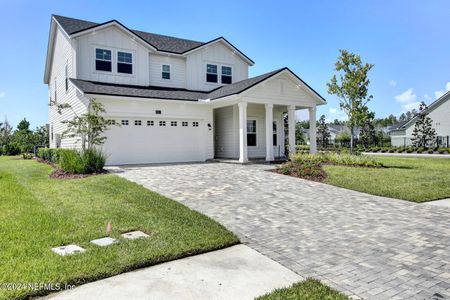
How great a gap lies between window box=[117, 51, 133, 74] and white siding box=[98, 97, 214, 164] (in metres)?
3.33

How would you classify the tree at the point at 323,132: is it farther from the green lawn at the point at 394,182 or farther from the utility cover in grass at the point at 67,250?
the utility cover in grass at the point at 67,250

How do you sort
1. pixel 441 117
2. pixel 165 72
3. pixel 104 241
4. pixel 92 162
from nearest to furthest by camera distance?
1. pixel 104 241
2. pixel 92 162
3. pixel 165 72
4. pixel 441 117

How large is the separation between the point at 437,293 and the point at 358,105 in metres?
16.1

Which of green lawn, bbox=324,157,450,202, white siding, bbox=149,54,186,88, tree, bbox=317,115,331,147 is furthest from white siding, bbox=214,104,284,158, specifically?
tree, bbox=317,115,331,147

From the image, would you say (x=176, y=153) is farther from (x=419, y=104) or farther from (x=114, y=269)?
(x=419, y=104)

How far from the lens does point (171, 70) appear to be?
1981 centimetres

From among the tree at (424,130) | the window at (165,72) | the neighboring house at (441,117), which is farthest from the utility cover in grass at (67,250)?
the neighboring house at (441,117)

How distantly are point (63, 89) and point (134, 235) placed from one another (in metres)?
17.6

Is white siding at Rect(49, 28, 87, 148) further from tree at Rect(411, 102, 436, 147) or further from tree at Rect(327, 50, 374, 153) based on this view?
tree at Rect(411, 102, 436, 147)

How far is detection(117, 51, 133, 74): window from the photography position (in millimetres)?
17703

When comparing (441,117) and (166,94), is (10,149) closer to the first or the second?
(166,94)

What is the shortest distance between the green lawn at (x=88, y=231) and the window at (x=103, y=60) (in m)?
10.2

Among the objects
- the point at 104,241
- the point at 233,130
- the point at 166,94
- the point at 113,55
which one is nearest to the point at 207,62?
the point at 166,94

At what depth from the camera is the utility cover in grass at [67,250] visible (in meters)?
4.14
